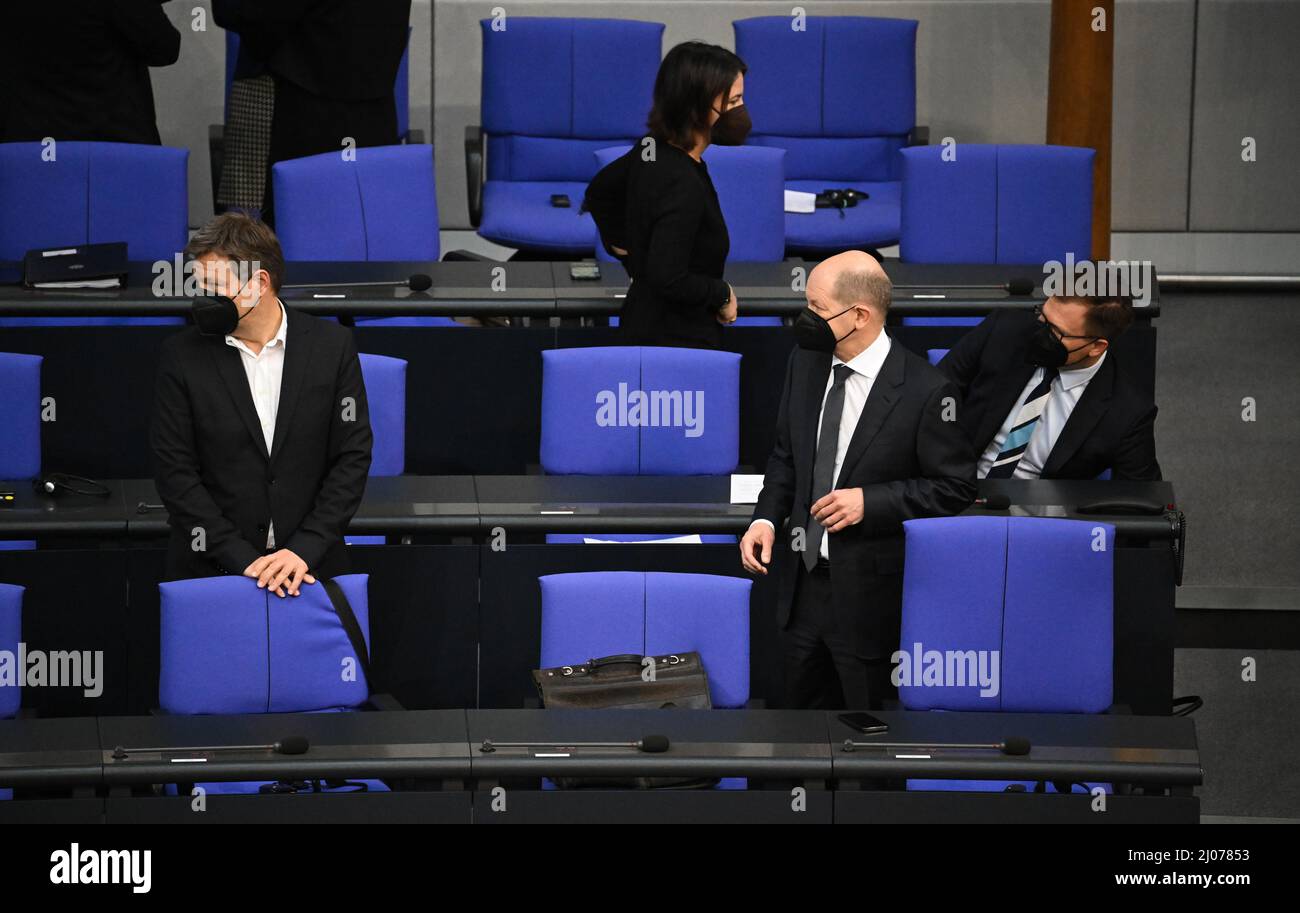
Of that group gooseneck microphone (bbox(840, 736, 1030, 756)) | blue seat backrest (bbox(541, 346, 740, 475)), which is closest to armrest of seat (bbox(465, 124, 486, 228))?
blue seat backrest (bbox(541, 346, 740, 475))

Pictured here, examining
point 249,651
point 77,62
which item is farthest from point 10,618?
point 77,62

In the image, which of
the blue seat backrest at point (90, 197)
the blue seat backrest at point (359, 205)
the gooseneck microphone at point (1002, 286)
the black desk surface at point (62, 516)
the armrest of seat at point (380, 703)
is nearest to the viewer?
the armrest of seat at point (380, 703)

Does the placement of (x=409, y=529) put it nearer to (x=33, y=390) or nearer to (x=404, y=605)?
(x=404, y=605)

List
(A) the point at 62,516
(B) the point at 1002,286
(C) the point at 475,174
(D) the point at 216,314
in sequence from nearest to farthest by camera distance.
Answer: (D) the point at 216,314
(A) the point at 62,516
(B) the point at 1002,286
(C) the point at 475,174

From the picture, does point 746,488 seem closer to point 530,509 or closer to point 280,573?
point 530,509

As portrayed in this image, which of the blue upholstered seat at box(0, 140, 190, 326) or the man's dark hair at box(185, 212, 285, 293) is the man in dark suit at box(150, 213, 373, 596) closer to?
the man's dark hair at box(185, 212, 285, 293)

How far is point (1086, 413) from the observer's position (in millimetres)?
4156

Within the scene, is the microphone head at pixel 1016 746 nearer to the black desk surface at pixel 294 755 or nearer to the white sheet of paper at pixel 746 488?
the black desk surface at pixel 294 755

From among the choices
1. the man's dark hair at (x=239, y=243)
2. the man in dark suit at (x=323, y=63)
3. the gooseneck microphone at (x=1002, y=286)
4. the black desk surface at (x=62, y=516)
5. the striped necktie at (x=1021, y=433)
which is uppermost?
the man in dark suit at (x=323, y=63)

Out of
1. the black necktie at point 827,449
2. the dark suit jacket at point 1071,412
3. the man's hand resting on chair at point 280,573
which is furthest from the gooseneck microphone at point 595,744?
the dark suit jacket at point 1071,412

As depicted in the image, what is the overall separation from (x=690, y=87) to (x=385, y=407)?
Result: 103 cm

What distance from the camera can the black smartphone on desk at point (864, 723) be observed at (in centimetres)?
308

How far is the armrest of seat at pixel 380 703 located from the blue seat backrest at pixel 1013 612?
3.17 feet

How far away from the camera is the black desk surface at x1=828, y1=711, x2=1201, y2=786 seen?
298 cm
